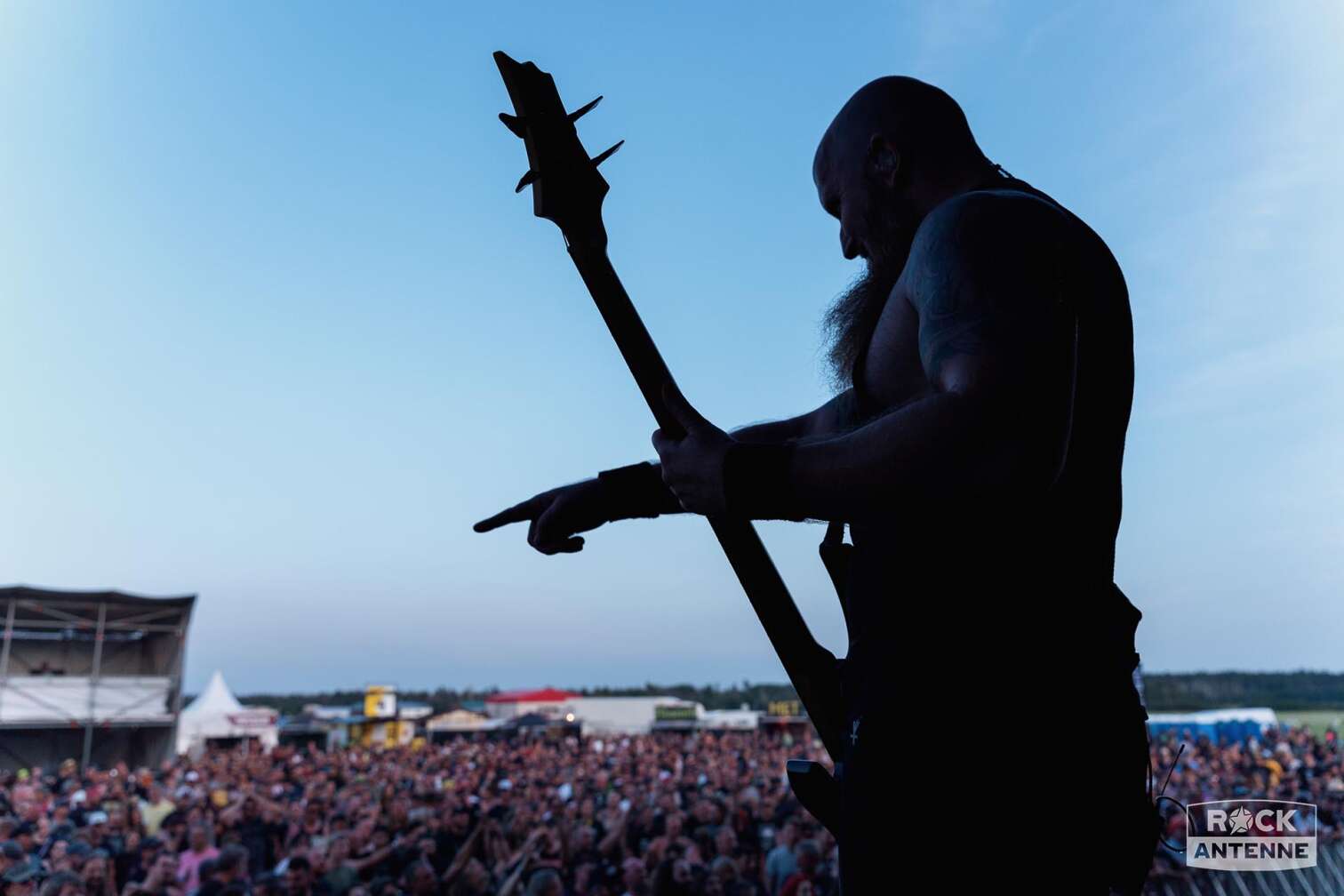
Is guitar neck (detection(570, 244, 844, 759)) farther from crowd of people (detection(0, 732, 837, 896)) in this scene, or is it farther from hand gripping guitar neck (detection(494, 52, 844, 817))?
crowd of people (detection(0, 732, 837, 896))

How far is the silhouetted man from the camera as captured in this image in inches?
45.6

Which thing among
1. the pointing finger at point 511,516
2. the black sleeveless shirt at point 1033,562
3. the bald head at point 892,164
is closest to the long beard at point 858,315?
the bald head at point 892,164

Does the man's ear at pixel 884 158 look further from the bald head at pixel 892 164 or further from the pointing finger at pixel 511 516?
the pointing finger at pixel 511 516

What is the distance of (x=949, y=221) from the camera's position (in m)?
1.29

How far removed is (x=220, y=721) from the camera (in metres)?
32.0

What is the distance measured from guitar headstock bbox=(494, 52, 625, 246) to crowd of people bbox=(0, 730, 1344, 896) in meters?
4.45

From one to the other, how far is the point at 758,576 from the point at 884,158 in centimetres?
71

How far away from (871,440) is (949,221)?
13.4 inches

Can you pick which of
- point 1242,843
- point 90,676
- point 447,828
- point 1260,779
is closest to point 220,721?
point 90,676

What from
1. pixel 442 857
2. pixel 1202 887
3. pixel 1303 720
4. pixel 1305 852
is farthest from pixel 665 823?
pixel 1303 720

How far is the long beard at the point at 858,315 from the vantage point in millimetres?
1580

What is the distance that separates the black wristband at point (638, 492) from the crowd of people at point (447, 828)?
4.09 meters

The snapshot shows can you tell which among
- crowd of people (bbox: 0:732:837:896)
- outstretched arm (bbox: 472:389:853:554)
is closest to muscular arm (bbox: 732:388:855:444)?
outstretched arm (bbox: 472:389:853:554)

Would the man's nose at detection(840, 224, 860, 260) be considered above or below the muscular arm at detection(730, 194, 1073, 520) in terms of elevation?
above
